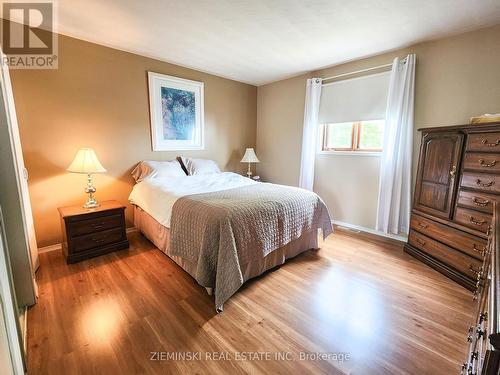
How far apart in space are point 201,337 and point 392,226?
276 cm

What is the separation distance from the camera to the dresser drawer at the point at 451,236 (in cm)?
196

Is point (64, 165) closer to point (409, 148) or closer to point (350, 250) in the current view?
point (350, 250)

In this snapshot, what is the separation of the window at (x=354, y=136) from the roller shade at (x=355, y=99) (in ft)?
0.48

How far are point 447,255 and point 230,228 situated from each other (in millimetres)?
2154

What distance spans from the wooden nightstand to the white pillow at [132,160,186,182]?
543mm

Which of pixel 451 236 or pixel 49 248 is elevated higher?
pixel 451 236

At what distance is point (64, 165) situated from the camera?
8.68 feet

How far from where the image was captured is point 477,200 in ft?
6.50

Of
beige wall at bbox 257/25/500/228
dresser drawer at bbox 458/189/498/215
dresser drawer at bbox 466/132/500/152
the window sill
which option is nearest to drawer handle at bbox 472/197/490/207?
dresser drawer at bbox 458/189/498/215

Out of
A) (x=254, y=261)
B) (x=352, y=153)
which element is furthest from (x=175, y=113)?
(x=352, y=153)

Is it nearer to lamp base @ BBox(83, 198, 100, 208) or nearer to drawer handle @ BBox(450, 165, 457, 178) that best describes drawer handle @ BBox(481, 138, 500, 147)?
drawer handle @ BBox(450, 165, 457, 178)

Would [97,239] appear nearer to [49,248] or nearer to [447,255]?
[49,248]

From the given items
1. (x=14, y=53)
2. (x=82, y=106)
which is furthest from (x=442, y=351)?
(x=14, y=53)

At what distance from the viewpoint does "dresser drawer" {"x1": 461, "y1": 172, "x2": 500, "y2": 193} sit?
6.12ft
